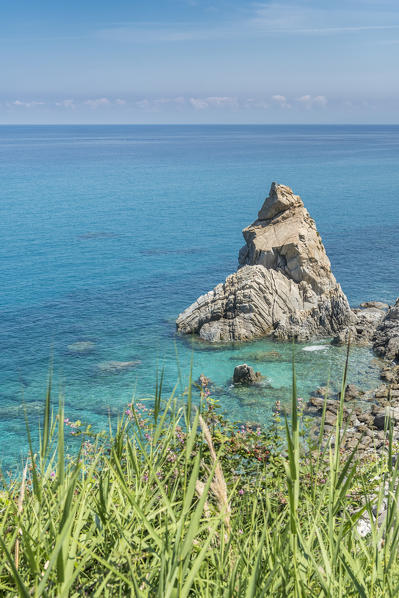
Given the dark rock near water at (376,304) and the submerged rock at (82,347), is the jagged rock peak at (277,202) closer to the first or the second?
the dark rock near water at (376,304)

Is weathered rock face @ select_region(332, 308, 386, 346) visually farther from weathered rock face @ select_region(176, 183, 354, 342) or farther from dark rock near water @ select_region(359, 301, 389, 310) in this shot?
dark rock near water @ select_region(359, 301, 389, 310)

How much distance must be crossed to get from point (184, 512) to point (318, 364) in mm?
31860

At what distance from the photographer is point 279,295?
4028cm

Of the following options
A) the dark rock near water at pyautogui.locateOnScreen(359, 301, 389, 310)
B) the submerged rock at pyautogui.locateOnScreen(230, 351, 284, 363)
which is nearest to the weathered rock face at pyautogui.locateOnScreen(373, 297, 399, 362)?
the dark rock near water at pyautogui.locateOnScreen(359, 301, 389, 310)

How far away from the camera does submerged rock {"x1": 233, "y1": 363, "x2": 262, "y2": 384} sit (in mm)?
31922

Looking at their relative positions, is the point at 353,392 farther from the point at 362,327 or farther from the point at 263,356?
the point at 362,327

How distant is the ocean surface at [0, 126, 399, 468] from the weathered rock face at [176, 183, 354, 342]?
174 centimetres

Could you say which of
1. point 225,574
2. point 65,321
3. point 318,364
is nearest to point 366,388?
point 318,364

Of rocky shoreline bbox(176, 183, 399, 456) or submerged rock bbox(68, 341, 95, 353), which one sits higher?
rocky shoreline bbox(176, 183, 399, 456)

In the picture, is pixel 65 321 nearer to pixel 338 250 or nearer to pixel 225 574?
pixel 338 250

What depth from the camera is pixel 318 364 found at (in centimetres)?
3466

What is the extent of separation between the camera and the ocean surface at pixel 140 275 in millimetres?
31906

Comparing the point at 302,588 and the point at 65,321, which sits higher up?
the point at 302,588

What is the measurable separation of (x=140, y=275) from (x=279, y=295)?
19266 millimetres
